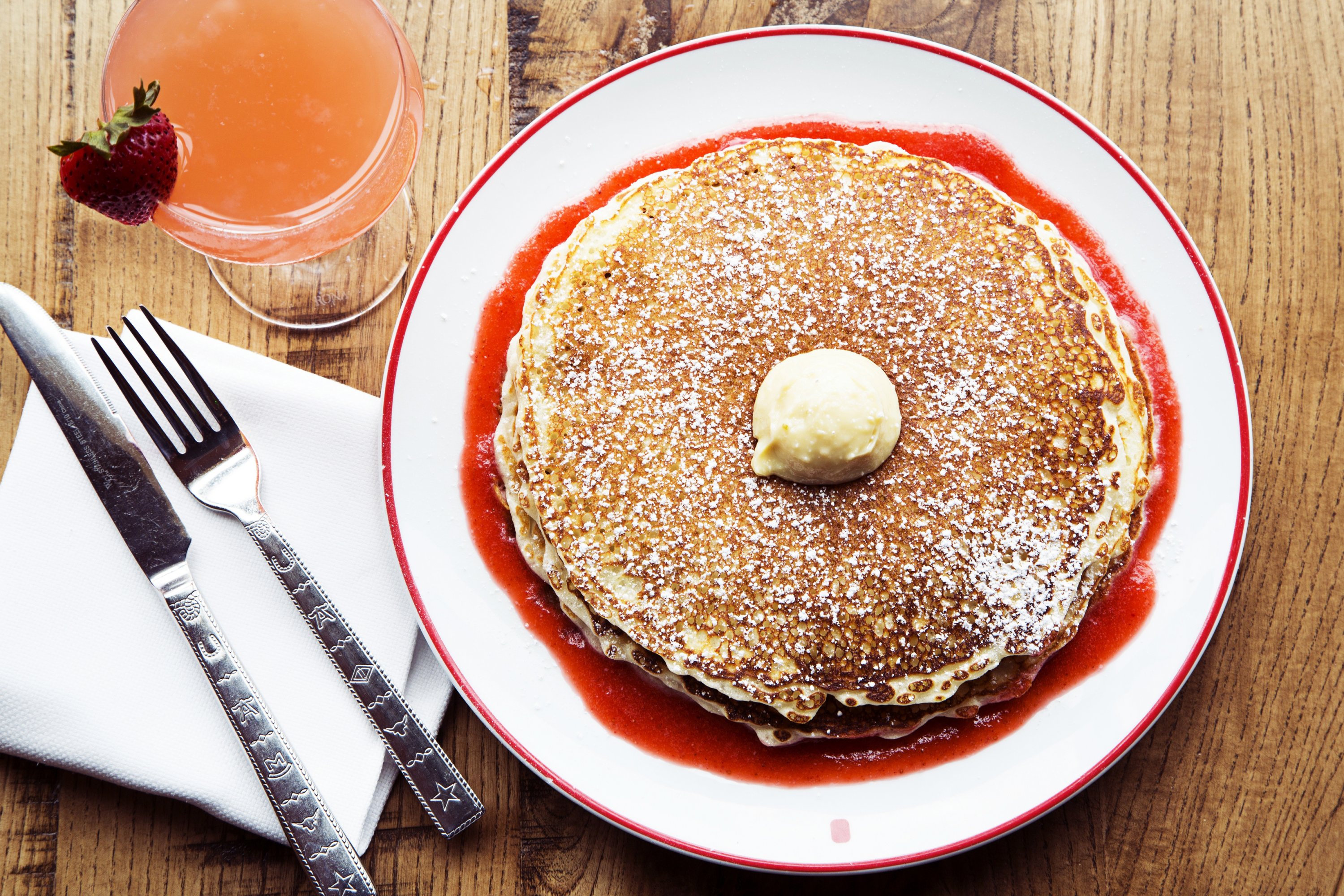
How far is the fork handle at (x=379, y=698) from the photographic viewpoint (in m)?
1.63

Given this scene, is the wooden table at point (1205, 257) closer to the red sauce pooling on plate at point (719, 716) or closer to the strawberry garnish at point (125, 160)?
the red sauce pooling on plate at point (719, 716)

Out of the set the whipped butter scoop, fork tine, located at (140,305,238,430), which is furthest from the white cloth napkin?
the whipped butter scoop

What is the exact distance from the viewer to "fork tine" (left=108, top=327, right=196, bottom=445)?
160 cm

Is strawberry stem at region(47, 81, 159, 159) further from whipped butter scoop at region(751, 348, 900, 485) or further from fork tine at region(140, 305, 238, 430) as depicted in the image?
whipped butter scoop at region(751, 348, 900, 485)

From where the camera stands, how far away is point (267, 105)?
57.4 inches

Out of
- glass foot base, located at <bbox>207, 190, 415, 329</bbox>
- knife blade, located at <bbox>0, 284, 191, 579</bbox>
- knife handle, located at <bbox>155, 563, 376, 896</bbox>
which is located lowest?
knife handle, located at <bbox>155, 563, 376, 896</bbox>

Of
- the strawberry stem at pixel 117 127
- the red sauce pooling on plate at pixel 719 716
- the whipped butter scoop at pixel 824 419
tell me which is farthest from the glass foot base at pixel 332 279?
the whipped butter scoop at pixel 824 419

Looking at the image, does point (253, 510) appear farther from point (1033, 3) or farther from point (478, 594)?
point (1033, 3)

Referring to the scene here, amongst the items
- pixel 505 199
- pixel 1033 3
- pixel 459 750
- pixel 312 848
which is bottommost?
pixel 312 848

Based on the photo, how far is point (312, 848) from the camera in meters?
1.61

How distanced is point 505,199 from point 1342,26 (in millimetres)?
1824

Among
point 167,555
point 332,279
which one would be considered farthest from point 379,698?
point 332,279

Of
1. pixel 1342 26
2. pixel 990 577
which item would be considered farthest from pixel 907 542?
pixel 1342 26

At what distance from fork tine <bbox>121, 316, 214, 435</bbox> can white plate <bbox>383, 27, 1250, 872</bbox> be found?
39cm
